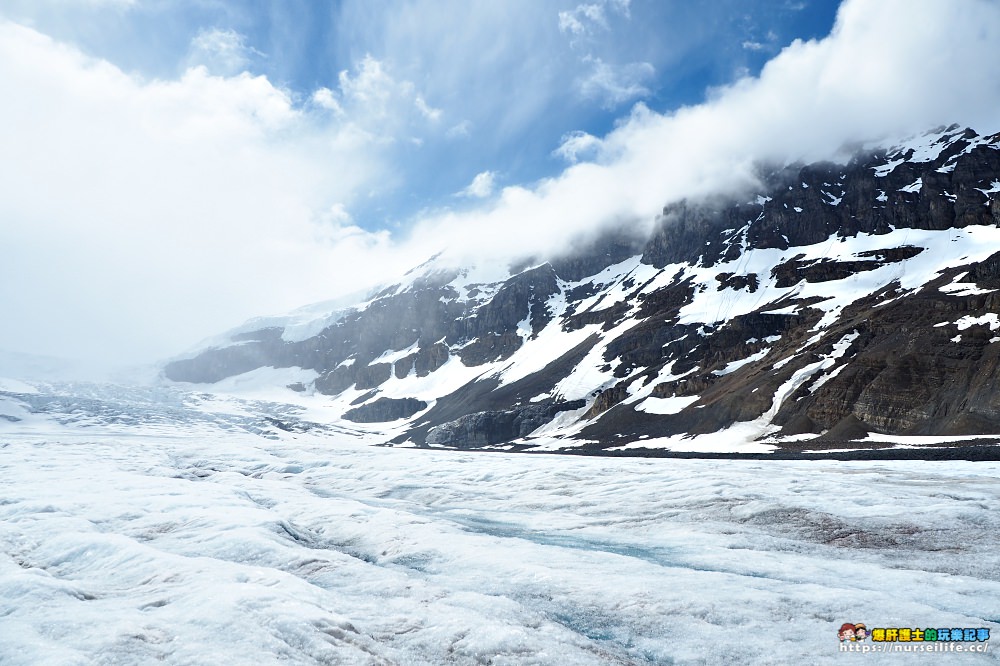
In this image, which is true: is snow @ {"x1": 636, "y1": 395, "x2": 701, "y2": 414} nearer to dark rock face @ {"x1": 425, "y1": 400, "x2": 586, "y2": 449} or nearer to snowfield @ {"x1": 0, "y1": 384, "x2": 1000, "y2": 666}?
dark rock face @ {"x1": 425, "y1": 400, "x2": 586, "y2": 449}

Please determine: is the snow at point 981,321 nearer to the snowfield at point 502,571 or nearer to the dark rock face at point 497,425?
the snowfield at point 502,571

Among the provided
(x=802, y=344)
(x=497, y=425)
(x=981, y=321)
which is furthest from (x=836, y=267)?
(x=497, y=425)

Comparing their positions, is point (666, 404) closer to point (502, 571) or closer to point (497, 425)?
point (497, 425)

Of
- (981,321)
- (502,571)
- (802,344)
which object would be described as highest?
(981,321)

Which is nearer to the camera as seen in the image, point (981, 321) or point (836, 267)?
point (981, 321)

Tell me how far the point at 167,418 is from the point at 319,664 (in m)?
135

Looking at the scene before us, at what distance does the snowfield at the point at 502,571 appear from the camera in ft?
35.1

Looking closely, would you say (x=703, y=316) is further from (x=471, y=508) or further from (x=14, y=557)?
(x=14, y=557)

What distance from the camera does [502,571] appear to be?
1579 cm

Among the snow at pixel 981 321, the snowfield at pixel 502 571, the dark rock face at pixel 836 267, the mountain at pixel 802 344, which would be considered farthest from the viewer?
the dark rock face at pixel 836 267

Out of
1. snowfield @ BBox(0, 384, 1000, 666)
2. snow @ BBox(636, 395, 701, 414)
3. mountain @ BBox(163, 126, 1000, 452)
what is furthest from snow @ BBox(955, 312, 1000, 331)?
snowfield @ BBox(0, 384, 1000, 666)

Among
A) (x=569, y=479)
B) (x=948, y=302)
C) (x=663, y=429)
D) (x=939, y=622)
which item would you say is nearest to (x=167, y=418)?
(x=663, y=429)

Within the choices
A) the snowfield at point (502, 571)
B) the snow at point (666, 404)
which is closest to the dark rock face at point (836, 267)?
the snow at point (666, 404)

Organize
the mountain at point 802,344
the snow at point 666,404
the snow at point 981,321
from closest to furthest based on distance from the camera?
the mountain at point 802,344
the snow at point 981,321
the snow at point 666,404
